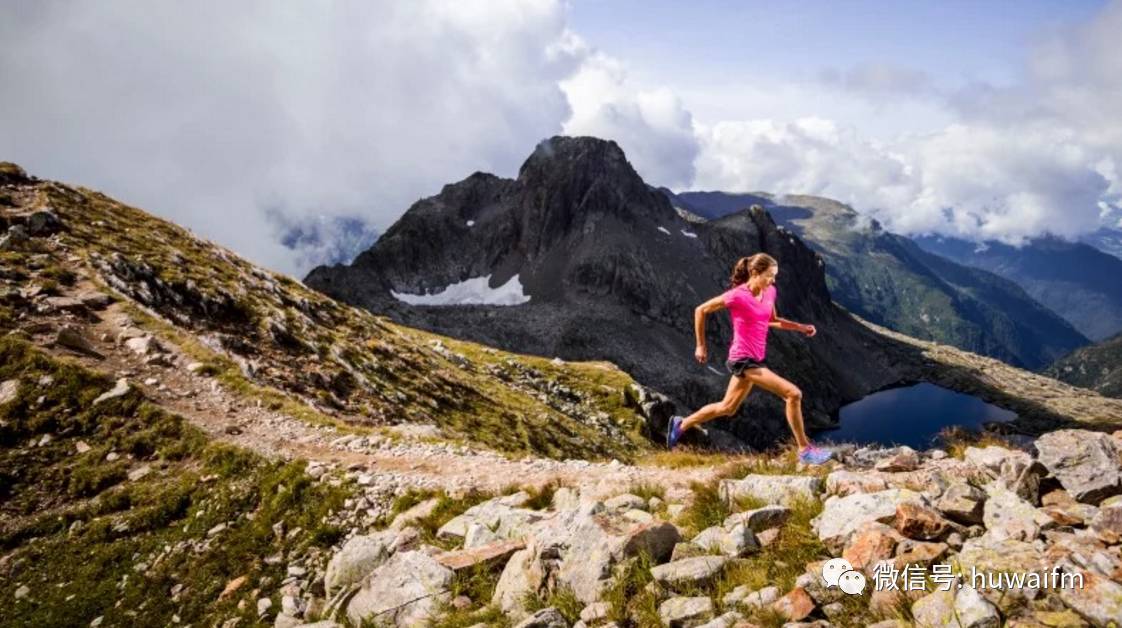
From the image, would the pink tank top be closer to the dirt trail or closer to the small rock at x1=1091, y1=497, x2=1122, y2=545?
the dirt trail

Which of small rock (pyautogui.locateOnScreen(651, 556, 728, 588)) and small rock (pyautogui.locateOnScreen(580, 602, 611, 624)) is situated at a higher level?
small rock (pyautogui.locateOnScreen(651, 556, 728, 588))

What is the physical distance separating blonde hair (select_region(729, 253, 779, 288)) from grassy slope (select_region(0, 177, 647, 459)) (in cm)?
1498

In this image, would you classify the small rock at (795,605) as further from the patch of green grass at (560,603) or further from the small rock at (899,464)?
the small rock at (899,464)

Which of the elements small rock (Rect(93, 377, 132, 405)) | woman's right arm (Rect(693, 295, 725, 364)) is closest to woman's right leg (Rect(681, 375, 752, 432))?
woman's right arm (Rect(693, 295, 725, 364))

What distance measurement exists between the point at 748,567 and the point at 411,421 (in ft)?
78.3

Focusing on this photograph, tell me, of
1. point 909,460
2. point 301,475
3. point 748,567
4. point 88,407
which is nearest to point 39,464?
point 88,407

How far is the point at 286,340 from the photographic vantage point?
30391mm

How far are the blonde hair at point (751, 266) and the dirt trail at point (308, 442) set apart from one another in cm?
409

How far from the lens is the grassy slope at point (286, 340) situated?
25.2m

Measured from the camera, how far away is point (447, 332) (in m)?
148

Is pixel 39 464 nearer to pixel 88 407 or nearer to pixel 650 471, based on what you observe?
pixel 88 407

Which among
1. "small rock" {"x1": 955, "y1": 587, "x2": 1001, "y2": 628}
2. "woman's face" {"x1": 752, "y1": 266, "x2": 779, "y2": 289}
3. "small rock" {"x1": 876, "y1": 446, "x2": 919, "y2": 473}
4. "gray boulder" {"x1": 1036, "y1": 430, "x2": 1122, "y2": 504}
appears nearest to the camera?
"small rock" {"x1": 955, "y1": 587, "x2": 1001, "y2": 628}

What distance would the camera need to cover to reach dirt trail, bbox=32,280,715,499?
44.5 ft

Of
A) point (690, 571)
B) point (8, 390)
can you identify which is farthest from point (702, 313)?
point (8, 390)
